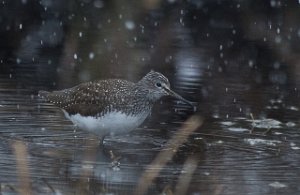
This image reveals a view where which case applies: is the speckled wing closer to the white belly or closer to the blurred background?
the white belly

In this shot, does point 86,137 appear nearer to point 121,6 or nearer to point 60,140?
point 60,140

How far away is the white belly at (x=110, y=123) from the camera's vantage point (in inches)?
352

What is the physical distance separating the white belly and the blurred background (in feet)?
0.86

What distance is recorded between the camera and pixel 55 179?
25.7 ft

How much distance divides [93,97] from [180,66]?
3.91 metres

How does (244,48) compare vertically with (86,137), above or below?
above

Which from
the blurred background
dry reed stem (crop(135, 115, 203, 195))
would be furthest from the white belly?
dry reed stem (crop(135, 115, 203, 195))

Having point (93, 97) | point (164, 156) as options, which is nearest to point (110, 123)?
point (93, 97)

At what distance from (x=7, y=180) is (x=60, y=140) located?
1.58 meters

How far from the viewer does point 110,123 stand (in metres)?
8.94

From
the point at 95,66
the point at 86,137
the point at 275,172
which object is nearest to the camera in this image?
the point at 275,172

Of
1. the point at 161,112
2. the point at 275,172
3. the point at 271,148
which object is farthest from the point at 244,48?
the point at 275,172

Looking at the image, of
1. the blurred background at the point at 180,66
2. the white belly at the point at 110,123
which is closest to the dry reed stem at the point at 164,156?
the blurred background at the point at 180,66

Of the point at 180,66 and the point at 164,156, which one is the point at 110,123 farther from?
the point at 180,66
